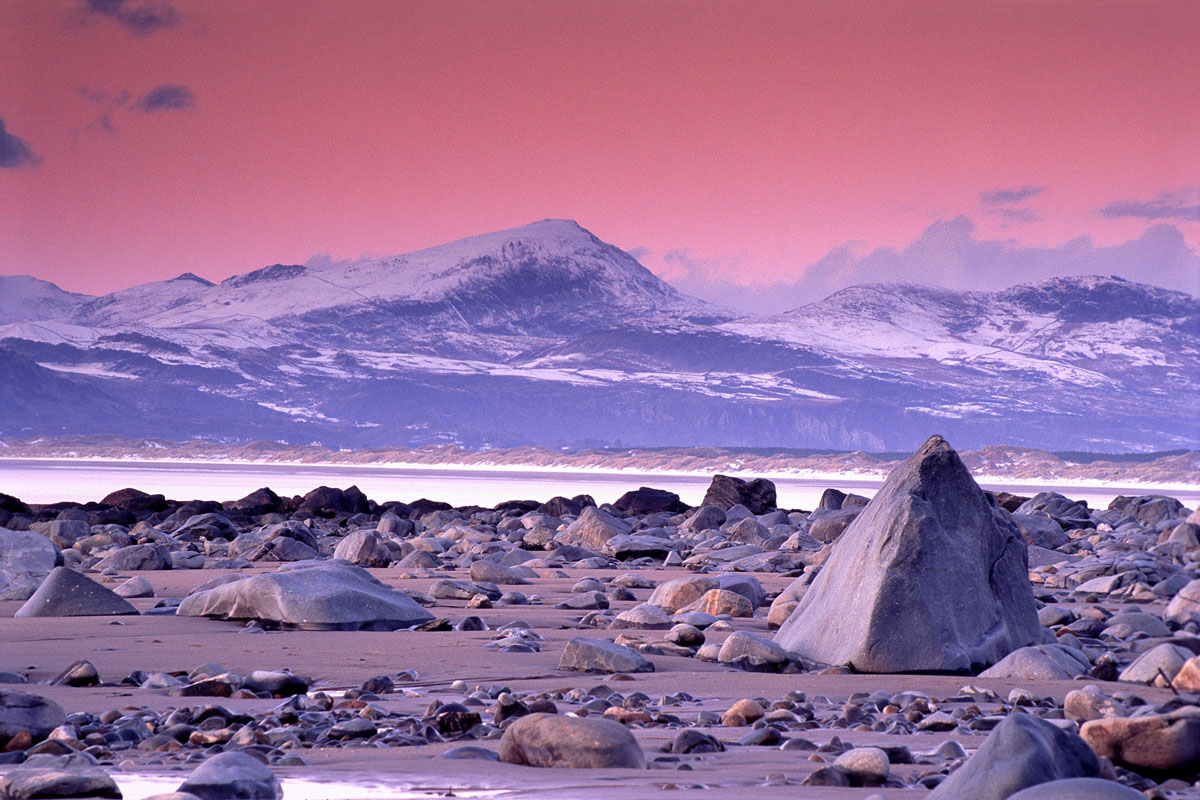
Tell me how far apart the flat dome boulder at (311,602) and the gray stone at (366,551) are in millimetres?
4039

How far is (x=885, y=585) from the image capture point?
5.48 m

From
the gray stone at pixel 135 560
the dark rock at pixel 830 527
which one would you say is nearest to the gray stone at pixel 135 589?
the gray stone at pixel 135 560

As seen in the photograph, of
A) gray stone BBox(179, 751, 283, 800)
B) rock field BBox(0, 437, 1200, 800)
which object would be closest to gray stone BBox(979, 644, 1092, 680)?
rock field BBox(0, 437, 1200, 800)

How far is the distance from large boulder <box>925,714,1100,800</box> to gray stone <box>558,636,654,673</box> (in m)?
2.45

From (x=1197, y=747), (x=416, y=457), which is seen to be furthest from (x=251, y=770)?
(x=416, y=457)

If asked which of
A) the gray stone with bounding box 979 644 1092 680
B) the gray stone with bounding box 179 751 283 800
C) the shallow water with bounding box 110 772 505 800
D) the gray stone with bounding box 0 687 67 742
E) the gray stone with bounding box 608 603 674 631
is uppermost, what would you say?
the gray stone with bounding box 0 687 67 742

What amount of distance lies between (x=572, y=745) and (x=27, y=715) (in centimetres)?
164

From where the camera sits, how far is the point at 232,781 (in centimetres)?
298

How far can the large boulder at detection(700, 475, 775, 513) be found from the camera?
66.9 feet

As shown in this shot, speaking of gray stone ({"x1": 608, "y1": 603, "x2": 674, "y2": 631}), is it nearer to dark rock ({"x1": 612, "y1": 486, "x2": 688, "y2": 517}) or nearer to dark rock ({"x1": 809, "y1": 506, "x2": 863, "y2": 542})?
dark rock ({"x1": 809, "y1": 506, "x2": 863, "y2": 542})

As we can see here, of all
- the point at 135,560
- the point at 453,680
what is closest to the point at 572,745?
the point at 453,680

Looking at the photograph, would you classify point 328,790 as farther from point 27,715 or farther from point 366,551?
point 366,551

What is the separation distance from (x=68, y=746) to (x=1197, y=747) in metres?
3.02

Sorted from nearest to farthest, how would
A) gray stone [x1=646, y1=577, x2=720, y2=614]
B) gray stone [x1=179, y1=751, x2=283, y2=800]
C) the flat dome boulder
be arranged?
gray stone [x1=179, y1=751, x2=283, y2=800] < the flat dome boulder < gray stone [x1=646, y1=577, x2=720, y2=614]
